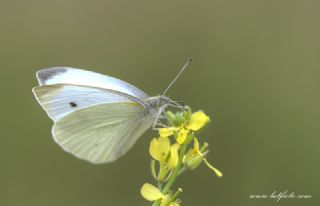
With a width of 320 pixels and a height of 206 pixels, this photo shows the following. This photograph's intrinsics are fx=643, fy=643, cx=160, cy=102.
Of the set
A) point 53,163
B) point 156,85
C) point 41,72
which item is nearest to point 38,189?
point 53,163

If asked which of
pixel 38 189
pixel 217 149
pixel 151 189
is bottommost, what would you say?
pixel 151 189

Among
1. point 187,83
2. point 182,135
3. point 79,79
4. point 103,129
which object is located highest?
point 187,83

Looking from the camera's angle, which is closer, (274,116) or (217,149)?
(217,149)

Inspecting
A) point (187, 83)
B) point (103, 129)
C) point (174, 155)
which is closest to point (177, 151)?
point (174, 155)

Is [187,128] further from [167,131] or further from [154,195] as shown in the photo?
[154,195]

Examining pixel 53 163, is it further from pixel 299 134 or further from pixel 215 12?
pixel 215 12

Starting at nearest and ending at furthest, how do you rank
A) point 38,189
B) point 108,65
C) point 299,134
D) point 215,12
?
point 38,189 → point 299,134 → point 108,65 → point 215,12

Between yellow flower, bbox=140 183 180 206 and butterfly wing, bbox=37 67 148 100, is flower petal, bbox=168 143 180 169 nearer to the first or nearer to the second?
yellow flower, bbox=140 183 180 206

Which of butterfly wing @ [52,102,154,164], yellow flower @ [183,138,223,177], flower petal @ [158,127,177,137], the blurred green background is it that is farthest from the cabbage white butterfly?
→ the blurred green background
